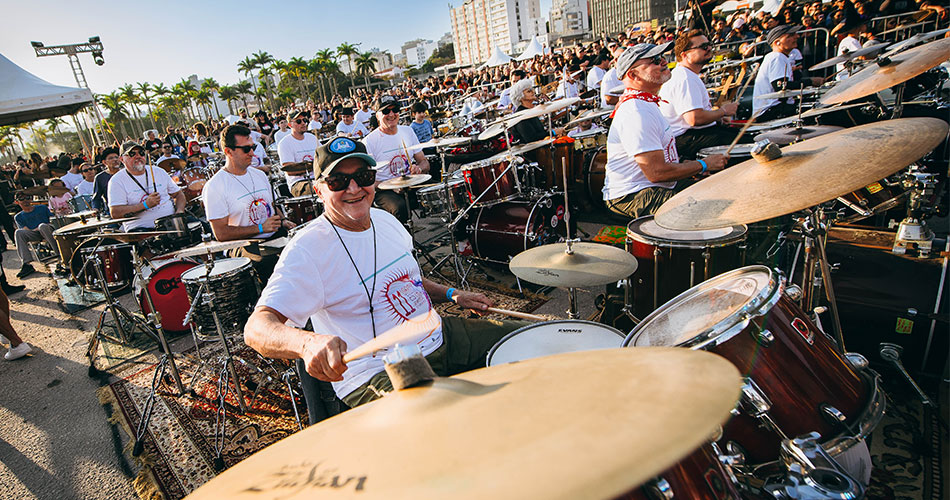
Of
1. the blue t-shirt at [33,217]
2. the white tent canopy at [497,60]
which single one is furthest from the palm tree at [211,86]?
the blue t-shirt at [33,217]

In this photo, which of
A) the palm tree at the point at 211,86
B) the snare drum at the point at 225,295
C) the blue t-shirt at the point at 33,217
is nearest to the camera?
the snare drum at the point at 225,295

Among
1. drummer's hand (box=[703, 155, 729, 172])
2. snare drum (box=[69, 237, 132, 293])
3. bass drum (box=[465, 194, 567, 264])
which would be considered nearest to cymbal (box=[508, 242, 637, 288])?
drummer's hand (box=[703, 155, 729, 172])

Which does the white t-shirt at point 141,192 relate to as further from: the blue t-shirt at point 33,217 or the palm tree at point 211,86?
the palm tree at point 211,86

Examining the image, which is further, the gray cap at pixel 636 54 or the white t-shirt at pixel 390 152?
the white t-shirt at pixel 390 152

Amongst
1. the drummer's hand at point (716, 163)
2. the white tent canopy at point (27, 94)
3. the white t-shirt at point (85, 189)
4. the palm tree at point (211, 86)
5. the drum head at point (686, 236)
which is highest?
the palm tree at point (211, 86)

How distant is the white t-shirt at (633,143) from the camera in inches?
139

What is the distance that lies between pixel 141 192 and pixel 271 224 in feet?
8.58

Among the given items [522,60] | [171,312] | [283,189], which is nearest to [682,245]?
[171,312]

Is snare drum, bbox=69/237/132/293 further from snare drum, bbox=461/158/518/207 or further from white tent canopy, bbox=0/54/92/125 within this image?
white tent canopy, bbox=0/54/92/125

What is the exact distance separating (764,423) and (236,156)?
4.60 metres

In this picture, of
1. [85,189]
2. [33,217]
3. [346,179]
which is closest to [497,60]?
[85,189]

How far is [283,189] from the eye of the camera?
7.96m

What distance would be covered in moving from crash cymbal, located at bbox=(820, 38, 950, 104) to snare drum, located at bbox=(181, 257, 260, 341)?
14.7 ft

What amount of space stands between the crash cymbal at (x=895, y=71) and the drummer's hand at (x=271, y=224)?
4.71m
